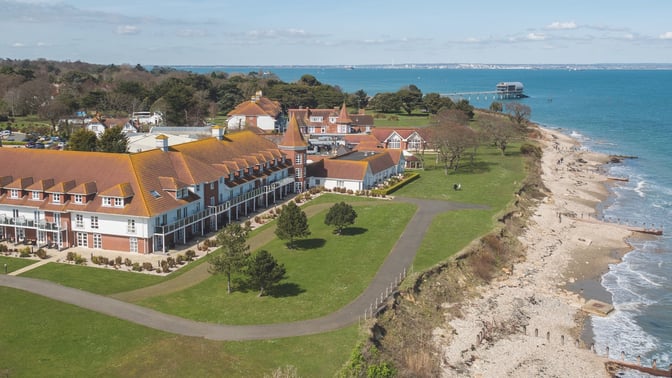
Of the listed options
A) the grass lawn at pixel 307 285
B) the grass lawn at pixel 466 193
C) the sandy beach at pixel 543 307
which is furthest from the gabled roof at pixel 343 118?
the grass lawn at pixel 307 285

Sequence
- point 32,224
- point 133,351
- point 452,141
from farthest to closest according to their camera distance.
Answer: point 452,141
point 32,224
point 133,351

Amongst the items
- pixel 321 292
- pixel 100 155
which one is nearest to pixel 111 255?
pixel 100 155

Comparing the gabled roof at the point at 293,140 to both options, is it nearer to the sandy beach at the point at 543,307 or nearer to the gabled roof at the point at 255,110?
the sandy beach at the point at 543,307

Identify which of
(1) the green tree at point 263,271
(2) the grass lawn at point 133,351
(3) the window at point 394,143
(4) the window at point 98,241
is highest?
(3) the window at point 394,143

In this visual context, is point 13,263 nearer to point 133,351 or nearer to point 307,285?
point 133,351

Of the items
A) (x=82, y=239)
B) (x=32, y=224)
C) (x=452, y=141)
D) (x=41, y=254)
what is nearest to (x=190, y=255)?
(x=82, y=239)

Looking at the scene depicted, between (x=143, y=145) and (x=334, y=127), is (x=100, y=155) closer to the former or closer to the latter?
(x=143, y=145)
